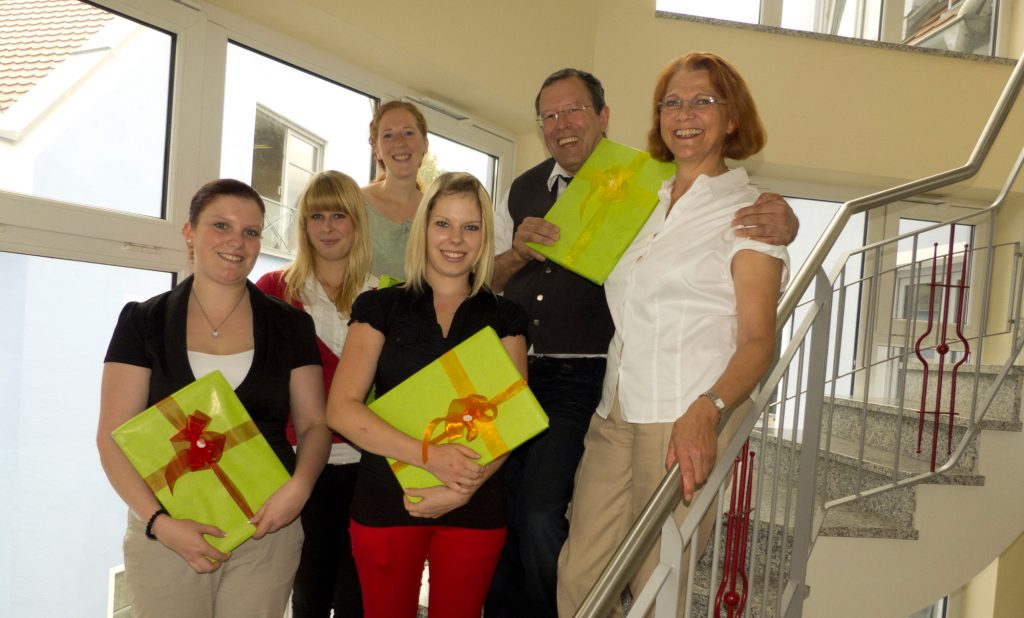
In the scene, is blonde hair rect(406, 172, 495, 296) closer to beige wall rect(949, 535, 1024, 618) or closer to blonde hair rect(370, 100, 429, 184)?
blonde hair rect(370, 100, 429, 184)

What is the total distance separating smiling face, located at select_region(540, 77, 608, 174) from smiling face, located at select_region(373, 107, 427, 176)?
0.50m

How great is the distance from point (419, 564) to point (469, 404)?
369 millimetres

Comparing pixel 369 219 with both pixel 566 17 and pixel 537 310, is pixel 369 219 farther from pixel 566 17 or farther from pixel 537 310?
pixel 566 17

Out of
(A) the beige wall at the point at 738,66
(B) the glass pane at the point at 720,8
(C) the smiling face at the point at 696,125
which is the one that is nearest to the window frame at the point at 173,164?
(A) the beige wall at the point at 738,66

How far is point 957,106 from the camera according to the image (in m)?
4.04

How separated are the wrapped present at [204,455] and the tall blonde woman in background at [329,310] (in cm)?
40

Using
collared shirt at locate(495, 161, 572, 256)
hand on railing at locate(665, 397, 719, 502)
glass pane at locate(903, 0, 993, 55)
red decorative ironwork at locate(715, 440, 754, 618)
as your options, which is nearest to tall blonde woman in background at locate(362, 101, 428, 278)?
collared shirt at locate(495, 161, 572, 256)

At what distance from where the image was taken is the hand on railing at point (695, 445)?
119 cm

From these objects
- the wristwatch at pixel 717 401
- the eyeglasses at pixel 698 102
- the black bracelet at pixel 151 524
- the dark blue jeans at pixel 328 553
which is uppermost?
the eyeglasses at pixel 698 102

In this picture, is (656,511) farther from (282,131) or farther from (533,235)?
(282,131)

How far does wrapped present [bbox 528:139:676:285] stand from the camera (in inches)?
62.7

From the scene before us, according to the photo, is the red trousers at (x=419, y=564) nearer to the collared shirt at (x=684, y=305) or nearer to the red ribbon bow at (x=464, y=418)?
the red ribbon bow at (x=464, y=418)

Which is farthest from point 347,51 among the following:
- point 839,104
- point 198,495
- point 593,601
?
point 839,104

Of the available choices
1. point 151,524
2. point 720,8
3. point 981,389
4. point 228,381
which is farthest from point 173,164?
point 720,8
